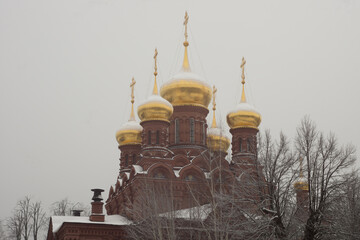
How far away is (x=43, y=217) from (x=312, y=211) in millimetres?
28838

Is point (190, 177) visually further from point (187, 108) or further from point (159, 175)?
point (187, 108)

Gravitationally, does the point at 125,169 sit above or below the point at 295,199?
above

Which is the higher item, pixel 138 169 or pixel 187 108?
pixel 187 108

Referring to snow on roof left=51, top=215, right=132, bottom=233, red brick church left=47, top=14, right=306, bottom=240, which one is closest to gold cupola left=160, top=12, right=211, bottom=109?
red brick church left=47, top=14, right=306, bottom=240

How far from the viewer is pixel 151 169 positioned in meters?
25.7

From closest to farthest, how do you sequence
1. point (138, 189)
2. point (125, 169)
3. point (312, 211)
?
point (312, 211), point (138, 189), point (125, 169)

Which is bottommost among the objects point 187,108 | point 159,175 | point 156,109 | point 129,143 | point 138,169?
point 159,175

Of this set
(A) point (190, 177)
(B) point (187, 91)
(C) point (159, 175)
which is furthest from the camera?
(B) point (187, 91)

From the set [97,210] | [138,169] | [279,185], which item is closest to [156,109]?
[138,169]

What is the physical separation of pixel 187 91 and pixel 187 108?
97 centimetres

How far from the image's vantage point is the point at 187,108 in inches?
A: 1171

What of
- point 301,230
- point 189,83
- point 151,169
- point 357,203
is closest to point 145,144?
point 151,169

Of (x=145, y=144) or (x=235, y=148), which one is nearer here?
(x=145, y=144)

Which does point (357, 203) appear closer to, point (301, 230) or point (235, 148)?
point (301, 230)
